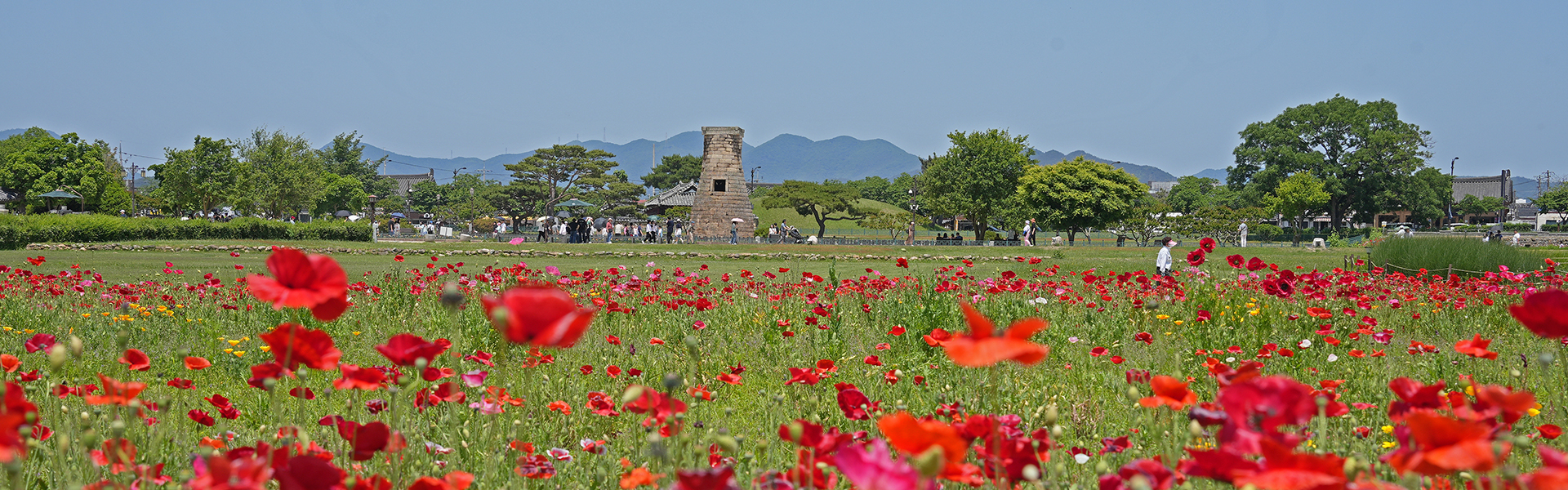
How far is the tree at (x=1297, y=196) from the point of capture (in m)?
48.9

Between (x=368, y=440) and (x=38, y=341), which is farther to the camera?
(x=38, y=341)

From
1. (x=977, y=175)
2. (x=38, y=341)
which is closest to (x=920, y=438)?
(x=38, y=341)

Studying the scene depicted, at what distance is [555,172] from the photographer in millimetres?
60312

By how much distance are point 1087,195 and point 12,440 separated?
145 ft

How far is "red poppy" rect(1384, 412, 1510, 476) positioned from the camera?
1.03 meters

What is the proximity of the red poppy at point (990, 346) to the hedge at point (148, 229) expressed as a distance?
29.4m

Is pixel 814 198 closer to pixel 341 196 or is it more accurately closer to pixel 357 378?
pixel 341 196

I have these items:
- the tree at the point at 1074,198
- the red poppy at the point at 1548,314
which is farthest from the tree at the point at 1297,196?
the red poppy at the point at 1548,314

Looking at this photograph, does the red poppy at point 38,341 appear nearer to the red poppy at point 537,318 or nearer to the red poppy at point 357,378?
the red poppy at point 357,378

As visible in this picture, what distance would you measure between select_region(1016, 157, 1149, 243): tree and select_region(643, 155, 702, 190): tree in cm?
3669

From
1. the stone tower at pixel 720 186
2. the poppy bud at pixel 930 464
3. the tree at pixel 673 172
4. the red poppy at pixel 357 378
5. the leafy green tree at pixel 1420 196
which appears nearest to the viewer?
the poppy bud at pixel 930 464

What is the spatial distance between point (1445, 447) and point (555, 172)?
61322 mm

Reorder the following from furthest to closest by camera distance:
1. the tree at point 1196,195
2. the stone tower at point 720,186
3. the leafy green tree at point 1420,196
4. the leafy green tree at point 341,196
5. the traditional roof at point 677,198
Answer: the tree at point 1196,195 → the traditional roof at point 677,198 → the leafy green tree at point 341,196 → the leafy green tree at point 1420,196 → the stone tower at point 720,186

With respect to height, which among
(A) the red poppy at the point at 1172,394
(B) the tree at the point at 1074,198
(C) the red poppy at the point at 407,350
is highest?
(B) the tree at the point at 1074,198
